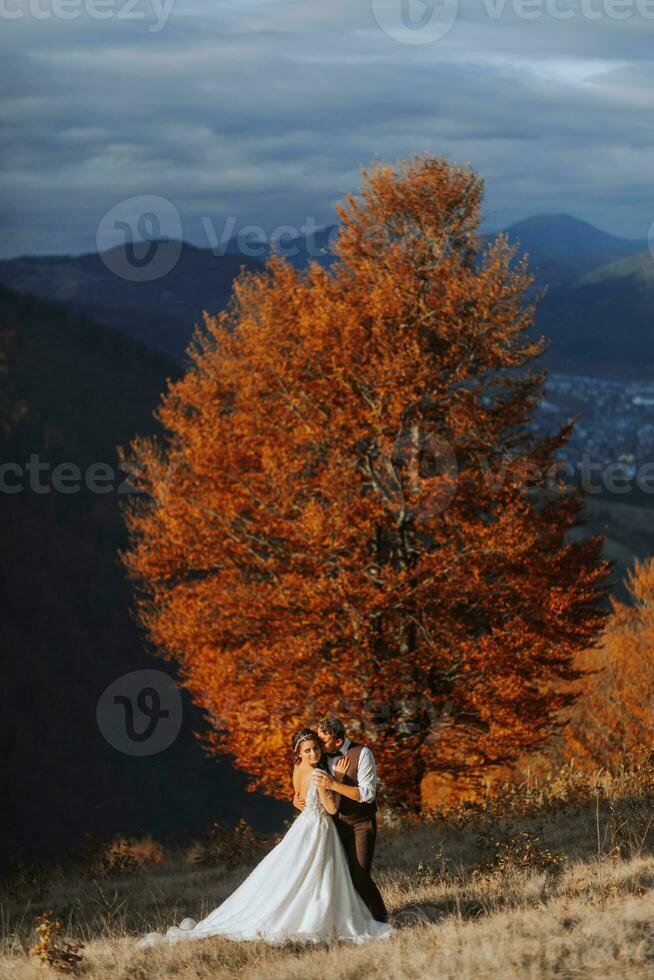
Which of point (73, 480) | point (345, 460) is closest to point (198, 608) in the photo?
point (345, 460)

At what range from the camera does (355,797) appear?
9.44 meters

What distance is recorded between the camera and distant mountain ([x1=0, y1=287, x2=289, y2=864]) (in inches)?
3465

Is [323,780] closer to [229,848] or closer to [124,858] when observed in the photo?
[229,848]

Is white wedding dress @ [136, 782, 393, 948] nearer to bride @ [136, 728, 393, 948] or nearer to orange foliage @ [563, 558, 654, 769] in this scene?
bride @ [136, 728, 393, 948]

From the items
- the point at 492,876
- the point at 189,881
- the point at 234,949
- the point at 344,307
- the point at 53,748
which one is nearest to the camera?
the point at 234,949

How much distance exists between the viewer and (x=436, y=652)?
809 inches

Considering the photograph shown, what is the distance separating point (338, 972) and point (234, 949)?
4.47ft

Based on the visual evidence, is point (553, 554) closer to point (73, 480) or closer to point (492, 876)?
point (492, 876)

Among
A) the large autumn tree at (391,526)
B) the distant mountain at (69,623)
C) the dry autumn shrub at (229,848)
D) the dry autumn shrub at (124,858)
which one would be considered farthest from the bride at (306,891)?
the distant mountain at (69,623)

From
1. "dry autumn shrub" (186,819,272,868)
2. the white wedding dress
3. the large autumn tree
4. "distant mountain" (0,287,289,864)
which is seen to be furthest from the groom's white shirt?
"distant mountain" (0,287,289,864)

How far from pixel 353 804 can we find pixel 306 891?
2.60 feet

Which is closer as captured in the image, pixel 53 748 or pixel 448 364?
pixel 448 364

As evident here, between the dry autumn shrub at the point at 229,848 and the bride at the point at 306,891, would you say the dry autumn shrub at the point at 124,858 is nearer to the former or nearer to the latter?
the dry autumn shrub at the point at 229,848

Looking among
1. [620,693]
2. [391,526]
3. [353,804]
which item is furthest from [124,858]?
[620,693]
